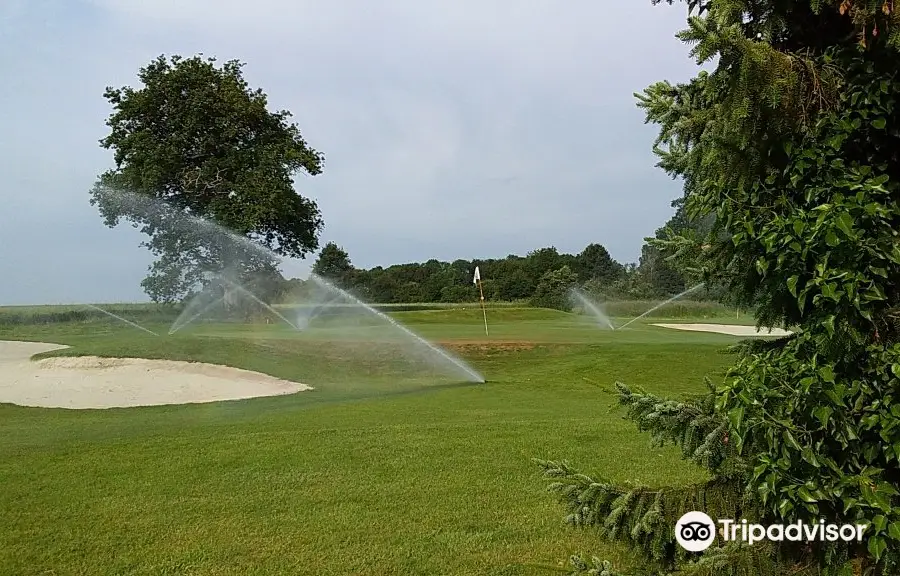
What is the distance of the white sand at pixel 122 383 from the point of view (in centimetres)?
1639

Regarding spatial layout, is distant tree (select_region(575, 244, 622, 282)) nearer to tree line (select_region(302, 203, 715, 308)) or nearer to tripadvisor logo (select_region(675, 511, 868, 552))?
tree line (select_region(302, 203, 715, 308))

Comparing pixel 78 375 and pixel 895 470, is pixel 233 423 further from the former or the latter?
pixel 895 470

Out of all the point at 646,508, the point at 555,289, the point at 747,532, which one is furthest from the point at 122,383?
the point at 555,289

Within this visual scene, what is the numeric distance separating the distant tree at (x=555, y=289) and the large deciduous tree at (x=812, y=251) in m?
50.6

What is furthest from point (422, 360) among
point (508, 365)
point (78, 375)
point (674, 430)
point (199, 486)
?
point (674, 430)

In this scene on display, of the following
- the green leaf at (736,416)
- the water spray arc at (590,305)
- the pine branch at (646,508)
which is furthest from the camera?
the water spray arc at (590,305)

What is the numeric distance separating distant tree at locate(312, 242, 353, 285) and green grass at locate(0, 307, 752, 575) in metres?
45.6

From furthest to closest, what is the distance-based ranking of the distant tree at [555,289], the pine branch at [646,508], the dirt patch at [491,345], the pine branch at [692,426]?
the distant tree at [555,289] < the dirt patch at [491,345] < the pine branch at [646,508] < the pine branch at [692,426]

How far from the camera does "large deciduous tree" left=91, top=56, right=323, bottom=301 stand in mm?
32094

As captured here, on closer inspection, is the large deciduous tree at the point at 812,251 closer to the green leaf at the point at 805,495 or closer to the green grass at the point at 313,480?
the green leaf at the point at 805,495

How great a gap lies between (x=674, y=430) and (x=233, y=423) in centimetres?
1008

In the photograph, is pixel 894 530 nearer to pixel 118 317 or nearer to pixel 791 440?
pixel 791 440

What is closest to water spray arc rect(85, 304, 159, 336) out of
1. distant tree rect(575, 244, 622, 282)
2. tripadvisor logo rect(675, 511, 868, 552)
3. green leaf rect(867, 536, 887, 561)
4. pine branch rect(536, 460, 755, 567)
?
pine branch rect(536, 460, 755, 567)

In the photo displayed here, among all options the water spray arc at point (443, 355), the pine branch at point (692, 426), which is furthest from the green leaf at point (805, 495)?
the water spray arc at point (443, 355)
